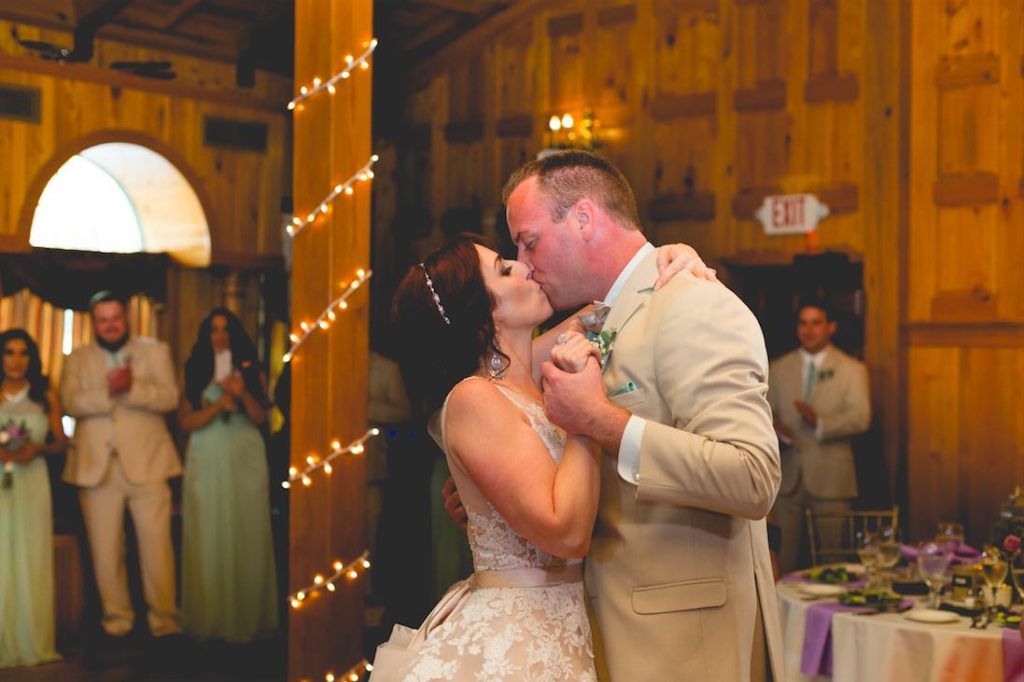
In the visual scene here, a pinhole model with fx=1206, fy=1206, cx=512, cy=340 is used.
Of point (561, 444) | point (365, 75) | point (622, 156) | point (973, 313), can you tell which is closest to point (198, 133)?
point (622, 156)

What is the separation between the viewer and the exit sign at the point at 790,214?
7641 mm

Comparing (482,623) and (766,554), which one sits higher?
(766,554)

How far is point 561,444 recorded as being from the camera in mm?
2398

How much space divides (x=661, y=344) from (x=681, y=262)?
22cm

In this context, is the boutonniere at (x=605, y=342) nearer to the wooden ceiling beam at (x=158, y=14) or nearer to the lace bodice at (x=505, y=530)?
the lace bodice at (x=505, y=530)

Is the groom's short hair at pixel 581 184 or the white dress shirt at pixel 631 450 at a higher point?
the groom's short hair at pixel 581 184

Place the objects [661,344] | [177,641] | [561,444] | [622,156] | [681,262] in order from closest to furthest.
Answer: [661,344], [681,262], [561,444], [177,641], [622,156]

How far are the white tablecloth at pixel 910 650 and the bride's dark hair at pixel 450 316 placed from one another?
6.66 feet

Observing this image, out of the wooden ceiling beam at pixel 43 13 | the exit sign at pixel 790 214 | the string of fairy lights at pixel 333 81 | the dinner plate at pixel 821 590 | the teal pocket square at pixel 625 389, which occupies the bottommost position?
the dinner plate at pixel 821 590

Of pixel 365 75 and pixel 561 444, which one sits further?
pixel 365 75

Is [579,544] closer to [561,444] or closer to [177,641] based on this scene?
[561,444]

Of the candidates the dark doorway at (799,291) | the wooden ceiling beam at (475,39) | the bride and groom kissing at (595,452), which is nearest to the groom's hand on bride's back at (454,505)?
the bride and groom kissing at (595,452)

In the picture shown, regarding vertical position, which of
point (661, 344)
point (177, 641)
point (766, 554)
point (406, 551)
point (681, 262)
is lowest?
point (177, 641)

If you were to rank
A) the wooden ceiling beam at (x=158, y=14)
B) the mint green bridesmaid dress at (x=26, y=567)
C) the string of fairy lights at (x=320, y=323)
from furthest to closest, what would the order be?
the wooden ceiling beam at (x=158, y=14) < the mint green bridesmaid dress at (x=26, y=567) < the string of fairy lights at (x=320, y=323)
